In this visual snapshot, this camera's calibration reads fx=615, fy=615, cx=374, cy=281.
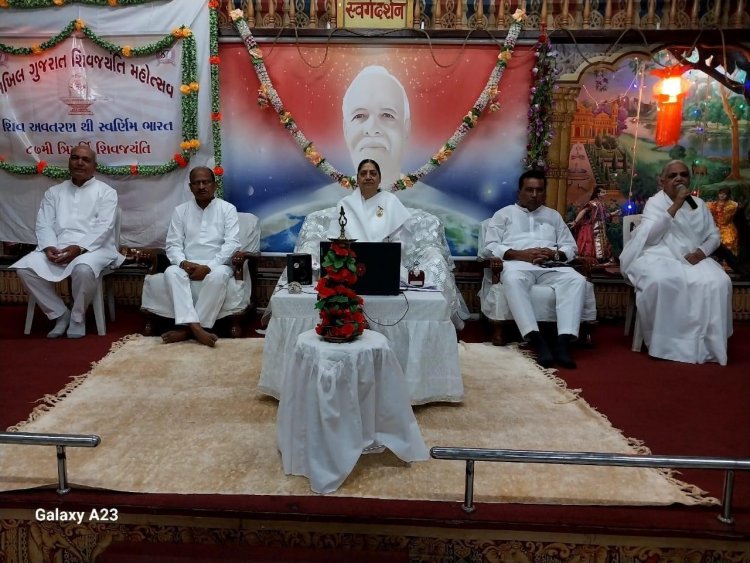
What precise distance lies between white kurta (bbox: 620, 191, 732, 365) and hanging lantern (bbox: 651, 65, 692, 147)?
1.20m

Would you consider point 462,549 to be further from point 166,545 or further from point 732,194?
point 732,194

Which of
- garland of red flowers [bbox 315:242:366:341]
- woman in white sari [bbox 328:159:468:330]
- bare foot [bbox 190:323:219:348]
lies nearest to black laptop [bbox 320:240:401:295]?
garland of red flowers [bbox 315:242:366:341]

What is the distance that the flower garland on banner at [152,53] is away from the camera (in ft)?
19.6

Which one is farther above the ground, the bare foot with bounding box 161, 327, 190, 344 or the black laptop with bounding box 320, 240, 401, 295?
the black laptop with bounding box 320, 240, 401, 295

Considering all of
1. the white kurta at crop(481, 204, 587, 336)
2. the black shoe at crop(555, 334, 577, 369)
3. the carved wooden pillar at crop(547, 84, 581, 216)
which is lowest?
the black shoe at crop(555, 334, 577, 369)

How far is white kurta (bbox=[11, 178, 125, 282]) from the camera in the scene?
18.4ft

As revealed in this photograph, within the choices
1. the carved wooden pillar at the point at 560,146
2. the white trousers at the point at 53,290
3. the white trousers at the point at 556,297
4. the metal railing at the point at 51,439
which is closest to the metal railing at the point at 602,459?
the metal railing at the point at 51,439

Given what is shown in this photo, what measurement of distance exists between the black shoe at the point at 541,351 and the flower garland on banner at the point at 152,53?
12.1 feet

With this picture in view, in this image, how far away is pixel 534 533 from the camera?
8.21ft

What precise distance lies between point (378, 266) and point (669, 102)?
416cm

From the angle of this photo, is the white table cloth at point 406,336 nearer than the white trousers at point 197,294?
Yes

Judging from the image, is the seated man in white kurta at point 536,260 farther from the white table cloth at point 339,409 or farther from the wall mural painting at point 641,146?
the white table cloth at point 339,409

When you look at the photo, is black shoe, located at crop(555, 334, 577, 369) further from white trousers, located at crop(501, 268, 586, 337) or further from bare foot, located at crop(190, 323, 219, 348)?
bare foot, located at crop(190, 323, 219, 348)

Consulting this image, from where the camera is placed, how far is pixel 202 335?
5141 millimetres
